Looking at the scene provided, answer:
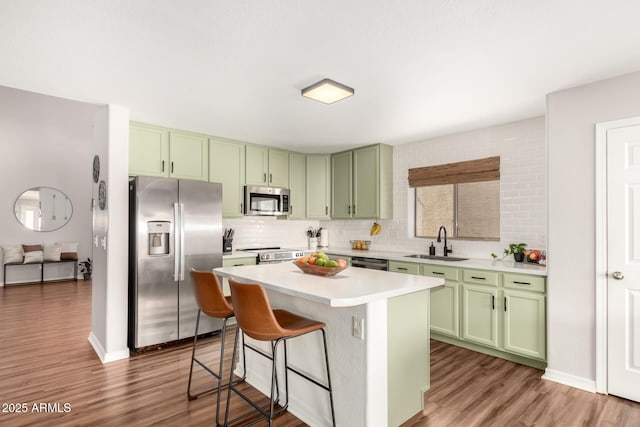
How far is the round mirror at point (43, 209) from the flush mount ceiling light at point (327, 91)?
783 cm

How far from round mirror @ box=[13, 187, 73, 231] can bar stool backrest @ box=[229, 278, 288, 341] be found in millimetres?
8137

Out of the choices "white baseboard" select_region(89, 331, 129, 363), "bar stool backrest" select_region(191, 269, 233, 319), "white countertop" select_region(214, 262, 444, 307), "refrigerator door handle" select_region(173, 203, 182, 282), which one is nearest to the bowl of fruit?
"white countertop" select_region(214, 262, 444, 307)

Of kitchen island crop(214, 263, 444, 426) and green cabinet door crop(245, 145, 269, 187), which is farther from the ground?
green cabinet door crop(245, 145, 269, 187)

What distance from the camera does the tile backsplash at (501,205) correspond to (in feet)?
12.0

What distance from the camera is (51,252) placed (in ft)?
25.1

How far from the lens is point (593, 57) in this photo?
2328mm

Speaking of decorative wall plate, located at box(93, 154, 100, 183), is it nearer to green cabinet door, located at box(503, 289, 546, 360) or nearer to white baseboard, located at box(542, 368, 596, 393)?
green cabinet door, located at box(503, 289, 546, 360)

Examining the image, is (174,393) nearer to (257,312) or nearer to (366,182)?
(257,312)

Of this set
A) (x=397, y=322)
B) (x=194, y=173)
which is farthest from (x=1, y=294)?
(x=397, y=322)

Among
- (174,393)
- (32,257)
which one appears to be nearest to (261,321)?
(174,393)

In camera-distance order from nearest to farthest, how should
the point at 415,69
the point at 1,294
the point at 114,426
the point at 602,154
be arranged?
the point at 114,426 < the point at 415,69 < the point at 602,154 < the point at 1,294

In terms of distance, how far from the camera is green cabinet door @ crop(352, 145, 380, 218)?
Result: 16.0 feet

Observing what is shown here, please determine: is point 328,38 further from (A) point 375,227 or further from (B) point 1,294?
(B) point 1,294

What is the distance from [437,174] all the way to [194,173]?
305 cm
